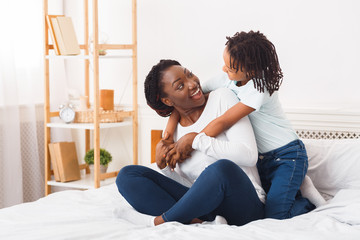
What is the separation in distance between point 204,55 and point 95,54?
0.61m

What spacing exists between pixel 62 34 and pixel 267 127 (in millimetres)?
1501

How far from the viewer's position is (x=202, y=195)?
59.7 inches

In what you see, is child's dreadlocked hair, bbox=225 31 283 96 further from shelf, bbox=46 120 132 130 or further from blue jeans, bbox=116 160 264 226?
shelf, bbox=46 120 132 130

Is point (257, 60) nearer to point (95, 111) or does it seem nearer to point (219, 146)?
point (219, 146)

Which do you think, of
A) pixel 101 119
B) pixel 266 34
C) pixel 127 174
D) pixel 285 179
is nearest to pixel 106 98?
pixel 101 119

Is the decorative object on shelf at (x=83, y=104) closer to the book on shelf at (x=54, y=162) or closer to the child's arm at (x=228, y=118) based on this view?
the book on shelf at (x=54, y=162)

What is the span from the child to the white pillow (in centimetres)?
16

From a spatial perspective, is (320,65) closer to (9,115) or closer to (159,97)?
Answer: (159,97)

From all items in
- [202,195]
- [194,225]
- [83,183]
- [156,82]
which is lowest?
[83,183]

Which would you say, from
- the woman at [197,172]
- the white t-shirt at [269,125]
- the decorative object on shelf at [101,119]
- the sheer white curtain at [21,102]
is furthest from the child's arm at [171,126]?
the sheer white curtain at [21,102]

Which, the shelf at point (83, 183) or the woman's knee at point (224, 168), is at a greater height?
the woman's knee at point (224, 168)

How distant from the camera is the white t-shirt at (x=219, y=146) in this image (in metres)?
1.63

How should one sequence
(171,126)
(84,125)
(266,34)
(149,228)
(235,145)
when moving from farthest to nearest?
(84,125)
(266,34)
(171,126)
(235,145)
(149,228)

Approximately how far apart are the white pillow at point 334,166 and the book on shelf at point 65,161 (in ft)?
4.97
